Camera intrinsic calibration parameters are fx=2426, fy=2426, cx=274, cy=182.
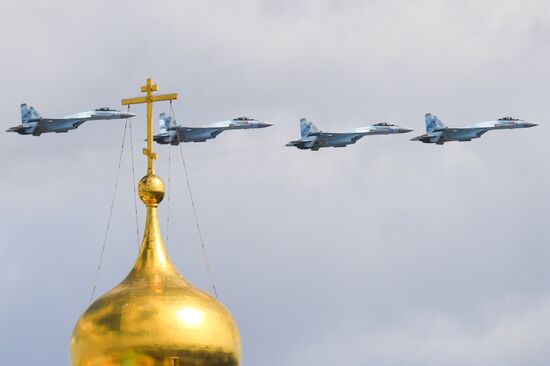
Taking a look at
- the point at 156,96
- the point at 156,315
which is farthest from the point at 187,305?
the point at 156,96

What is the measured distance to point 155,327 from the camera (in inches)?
2527

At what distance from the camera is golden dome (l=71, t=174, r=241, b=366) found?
6394 centimetres

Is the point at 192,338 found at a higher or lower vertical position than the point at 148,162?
lower

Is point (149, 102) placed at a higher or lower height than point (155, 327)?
higher

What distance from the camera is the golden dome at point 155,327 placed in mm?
63938

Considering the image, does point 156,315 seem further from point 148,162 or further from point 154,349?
point 148,162

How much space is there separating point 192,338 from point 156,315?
116cm

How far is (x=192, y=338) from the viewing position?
210 ft

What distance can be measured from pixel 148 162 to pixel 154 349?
608cm

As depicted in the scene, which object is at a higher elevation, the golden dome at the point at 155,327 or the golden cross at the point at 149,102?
the golden cross at the point at 149,102

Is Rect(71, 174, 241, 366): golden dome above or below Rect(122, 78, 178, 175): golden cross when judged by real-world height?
below

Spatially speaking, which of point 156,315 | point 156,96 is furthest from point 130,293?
point 156,96

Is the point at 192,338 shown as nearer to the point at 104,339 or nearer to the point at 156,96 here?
the point at 104,339

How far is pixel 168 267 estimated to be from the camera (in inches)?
A: 2625
